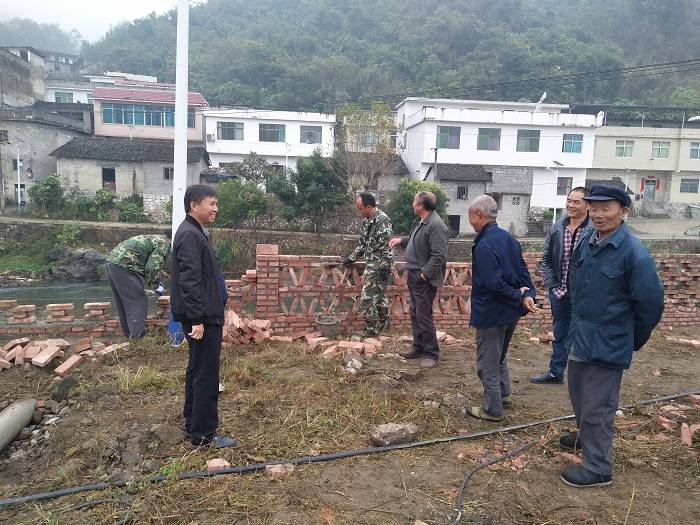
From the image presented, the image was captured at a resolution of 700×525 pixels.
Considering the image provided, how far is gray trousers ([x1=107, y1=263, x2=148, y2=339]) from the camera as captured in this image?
6.11 m

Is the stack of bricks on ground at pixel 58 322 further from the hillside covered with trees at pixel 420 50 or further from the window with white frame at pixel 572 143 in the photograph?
the hillside covered with trees at pixel 420 50

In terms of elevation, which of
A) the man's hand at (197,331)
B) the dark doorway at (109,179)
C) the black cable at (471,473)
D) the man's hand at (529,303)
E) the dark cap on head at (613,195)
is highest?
the dark doorway at (109,179)

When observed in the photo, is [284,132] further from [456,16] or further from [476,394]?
[456,16]

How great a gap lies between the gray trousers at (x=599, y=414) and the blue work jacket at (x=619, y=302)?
0.34ft

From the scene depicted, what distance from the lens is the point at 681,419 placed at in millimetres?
4090

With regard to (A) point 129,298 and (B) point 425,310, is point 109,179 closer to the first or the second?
(A) point 129,298

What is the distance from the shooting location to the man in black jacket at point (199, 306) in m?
3.36

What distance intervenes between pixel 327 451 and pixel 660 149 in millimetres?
40942

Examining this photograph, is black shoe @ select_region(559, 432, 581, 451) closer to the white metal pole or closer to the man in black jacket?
the man in black jacket

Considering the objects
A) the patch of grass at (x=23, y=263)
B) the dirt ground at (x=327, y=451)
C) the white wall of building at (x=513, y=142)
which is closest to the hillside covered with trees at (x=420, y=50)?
the white wall of building at (x=513, y=142)

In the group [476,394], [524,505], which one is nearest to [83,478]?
[524,505]

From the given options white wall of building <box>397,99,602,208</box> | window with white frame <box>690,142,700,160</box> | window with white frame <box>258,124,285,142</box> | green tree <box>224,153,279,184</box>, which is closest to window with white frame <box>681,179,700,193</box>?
window with white frame <box>690,142,700,160</box>

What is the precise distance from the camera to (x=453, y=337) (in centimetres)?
672

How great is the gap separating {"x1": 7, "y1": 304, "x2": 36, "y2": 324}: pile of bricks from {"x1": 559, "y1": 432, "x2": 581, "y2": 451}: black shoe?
21.3 ft
